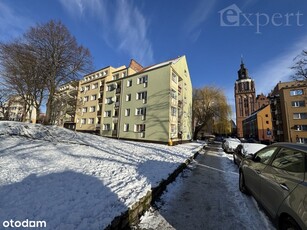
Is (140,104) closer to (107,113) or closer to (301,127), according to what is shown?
(107,113)

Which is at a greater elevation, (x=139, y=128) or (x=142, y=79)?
(x=142, y=79)

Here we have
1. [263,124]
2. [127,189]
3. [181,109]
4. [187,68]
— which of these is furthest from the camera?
[263,124]

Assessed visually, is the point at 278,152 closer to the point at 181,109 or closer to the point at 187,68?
the point at 181,109

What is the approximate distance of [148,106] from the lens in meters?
23.1

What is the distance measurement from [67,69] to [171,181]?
19221mm

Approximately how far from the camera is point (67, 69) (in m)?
19.3

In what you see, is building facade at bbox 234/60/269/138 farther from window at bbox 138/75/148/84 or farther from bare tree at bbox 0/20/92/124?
Answer: bare tree at bbox 0/20/92/124

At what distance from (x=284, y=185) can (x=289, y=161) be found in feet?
1.96

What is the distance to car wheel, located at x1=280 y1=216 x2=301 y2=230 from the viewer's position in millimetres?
2192

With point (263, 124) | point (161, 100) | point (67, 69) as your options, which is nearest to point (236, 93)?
point (263, 124)

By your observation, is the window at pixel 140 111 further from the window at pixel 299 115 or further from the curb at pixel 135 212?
the window at pixel 299 115

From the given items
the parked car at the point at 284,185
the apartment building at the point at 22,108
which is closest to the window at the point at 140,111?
the apartment building at the point at 22,108

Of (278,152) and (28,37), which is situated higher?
(28,37)

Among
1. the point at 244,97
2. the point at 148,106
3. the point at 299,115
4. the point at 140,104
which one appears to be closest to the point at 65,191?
the point at 148,106
